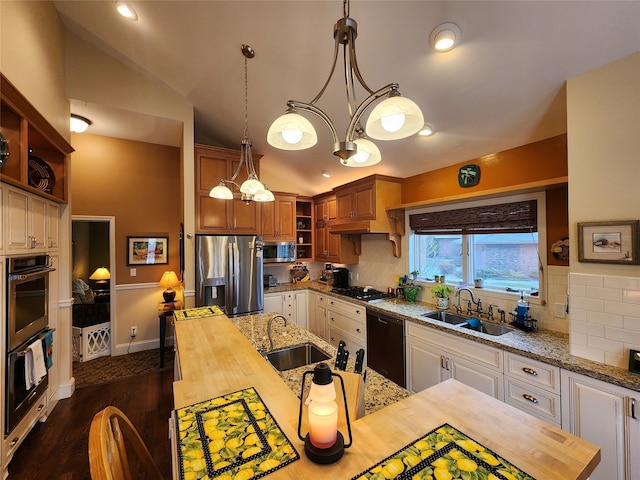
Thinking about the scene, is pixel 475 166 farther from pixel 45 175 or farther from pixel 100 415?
pixel 45 175

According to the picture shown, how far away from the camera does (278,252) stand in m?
4.39

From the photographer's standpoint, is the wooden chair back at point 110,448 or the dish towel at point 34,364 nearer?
the wooden chair back at point 110,448

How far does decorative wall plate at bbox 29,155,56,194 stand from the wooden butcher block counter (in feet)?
7.95

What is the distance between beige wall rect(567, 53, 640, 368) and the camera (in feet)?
5.08

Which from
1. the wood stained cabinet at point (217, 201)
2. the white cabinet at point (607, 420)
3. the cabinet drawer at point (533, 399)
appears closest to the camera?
the white cabinet at point (607, 420)

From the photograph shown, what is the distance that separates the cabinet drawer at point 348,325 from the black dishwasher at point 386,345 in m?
0.10

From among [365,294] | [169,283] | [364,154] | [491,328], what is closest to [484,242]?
[491,328]

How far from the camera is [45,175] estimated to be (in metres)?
2.57

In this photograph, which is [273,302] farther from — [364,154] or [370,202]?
[364,154]

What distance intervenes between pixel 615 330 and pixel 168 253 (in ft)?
15.8

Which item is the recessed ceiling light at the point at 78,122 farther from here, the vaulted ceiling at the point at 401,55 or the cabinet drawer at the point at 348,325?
the cabinet drawer at the point at 348,325

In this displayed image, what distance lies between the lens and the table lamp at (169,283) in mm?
3832

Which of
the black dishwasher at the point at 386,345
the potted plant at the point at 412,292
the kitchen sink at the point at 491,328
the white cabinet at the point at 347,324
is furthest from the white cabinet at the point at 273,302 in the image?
the kitchen sink at the point at 491,328

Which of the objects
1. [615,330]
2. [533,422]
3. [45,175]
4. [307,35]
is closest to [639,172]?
[615,330]
